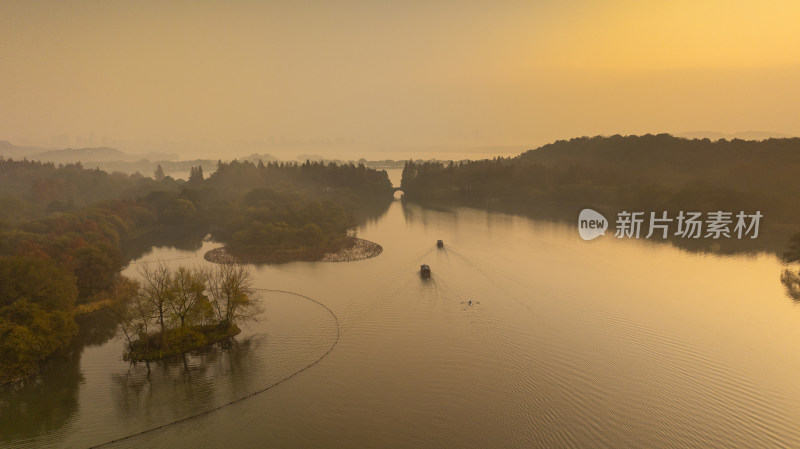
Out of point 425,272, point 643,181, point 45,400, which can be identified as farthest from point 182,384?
point 643,181

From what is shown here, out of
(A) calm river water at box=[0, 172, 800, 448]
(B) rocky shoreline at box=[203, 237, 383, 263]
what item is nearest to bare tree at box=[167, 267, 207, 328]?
(A) calm river water at box=[0, 172, 800, 448]

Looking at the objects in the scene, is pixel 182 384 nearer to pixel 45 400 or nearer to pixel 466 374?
pixel 45 400

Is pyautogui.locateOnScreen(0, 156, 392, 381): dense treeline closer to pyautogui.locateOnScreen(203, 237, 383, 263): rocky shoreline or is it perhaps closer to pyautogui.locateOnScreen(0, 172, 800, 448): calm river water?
pyautogui.locateOnScreen(203, 237, 383, 263): rocky shoreline

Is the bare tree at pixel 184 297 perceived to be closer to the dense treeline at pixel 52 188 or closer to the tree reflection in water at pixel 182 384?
the tree reflection in water at pixel 182 384

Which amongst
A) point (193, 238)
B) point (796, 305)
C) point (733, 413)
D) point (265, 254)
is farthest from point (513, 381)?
point (193, 238)

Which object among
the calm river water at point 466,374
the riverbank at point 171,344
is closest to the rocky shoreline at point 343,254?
the calm river water at point 466,374
